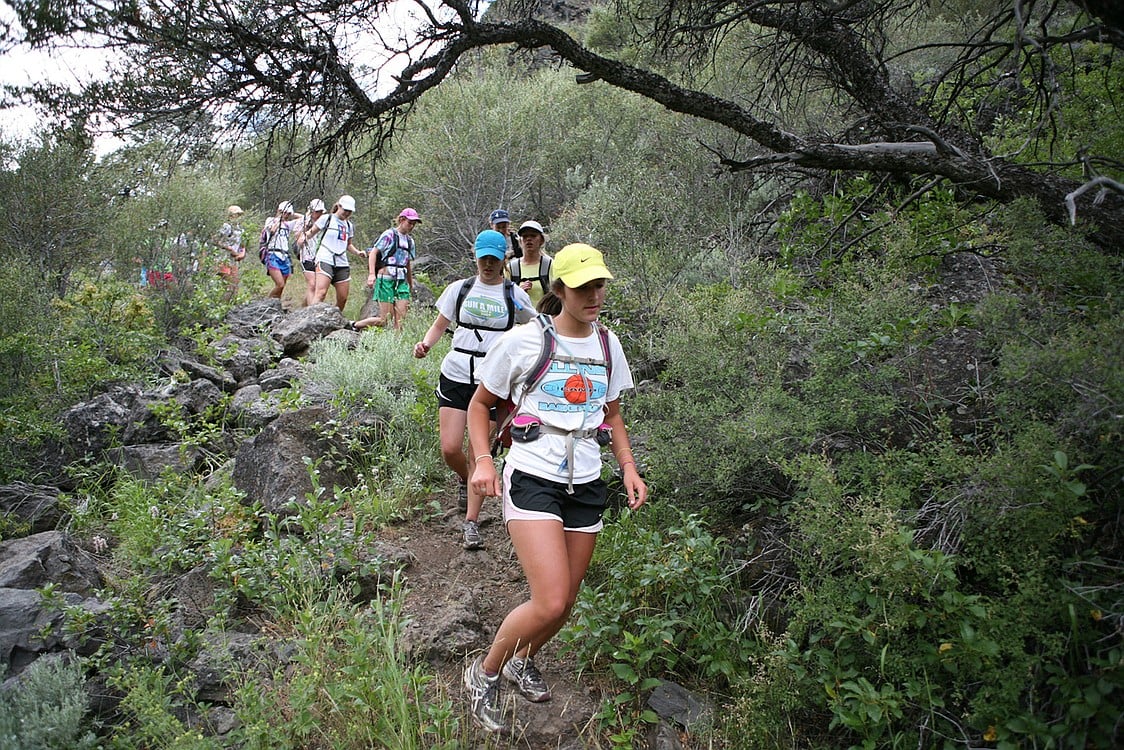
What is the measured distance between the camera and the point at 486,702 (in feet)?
11.7

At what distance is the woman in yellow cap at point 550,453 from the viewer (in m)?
3.29

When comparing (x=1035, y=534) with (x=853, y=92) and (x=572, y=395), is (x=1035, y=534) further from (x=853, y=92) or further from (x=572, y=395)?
(x=853, y=92)

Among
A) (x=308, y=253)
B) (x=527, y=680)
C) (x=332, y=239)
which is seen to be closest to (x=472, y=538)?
(x=527, y=680)

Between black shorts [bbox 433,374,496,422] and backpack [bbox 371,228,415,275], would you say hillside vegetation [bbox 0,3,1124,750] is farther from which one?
backpack [bbox 371,228,415,275]

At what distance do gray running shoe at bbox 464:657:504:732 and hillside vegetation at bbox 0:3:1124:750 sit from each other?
0.10m

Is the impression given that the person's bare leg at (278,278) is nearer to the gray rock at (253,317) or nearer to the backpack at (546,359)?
the gray rock at (253,317)

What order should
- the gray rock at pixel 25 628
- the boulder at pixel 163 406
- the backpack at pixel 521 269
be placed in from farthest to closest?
1. the boulder at pixel 163 406
2. the backpack at pixel 521 269
3. the gray rock at pixel 25 628

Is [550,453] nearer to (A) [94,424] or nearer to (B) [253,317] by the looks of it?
(A) [94,424]

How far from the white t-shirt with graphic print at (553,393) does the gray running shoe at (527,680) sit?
3.34 ft

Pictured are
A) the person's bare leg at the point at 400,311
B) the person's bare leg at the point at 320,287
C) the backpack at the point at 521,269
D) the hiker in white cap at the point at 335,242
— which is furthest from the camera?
the person's bare leg at the point at 320,287

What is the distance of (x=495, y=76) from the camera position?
1648cm

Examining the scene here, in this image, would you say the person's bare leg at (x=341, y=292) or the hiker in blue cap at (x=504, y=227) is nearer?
the hiker in blue cap at (x=504, y=227)

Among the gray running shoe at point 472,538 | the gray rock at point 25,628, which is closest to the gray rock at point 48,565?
the gray rock at point 25,628

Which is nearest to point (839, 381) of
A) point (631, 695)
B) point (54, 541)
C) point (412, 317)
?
point (631, 695)
